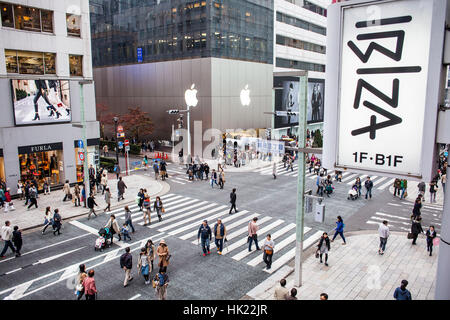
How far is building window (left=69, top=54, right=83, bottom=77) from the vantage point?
2962cm

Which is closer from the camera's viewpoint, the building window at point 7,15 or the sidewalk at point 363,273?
the sidewalk at point 363,273

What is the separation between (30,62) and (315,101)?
50.8 metres

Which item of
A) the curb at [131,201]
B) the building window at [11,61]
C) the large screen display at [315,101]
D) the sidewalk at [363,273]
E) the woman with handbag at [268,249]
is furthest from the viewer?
the large screen display at [315,101]

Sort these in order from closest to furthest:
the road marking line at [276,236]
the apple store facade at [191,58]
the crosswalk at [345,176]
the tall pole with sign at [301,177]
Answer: the tall pole with sign at [301,177] → the road marking line at [276,236] → the crosswalk at [345,176] → the apple store facade at [191,58]

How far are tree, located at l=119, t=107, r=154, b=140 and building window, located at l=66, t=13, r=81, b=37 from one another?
67.8 feet

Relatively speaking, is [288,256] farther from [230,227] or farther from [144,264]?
[144,264]

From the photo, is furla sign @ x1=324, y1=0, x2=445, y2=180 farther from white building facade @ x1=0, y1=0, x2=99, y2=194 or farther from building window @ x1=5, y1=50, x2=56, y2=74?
building window @ x1=5, y1=50, x2=56, y2=74

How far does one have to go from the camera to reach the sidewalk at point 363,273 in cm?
1202

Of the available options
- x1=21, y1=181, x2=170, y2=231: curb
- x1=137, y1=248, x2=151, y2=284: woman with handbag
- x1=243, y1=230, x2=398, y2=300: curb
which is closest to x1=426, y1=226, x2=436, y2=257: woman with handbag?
x1=243, y1=230, x2=398, y2=300: curb

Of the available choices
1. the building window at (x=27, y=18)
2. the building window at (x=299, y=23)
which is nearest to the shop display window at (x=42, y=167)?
the building window at (x=27, y=18)

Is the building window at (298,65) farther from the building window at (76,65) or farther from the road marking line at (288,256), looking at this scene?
the road marking line at (288,256)

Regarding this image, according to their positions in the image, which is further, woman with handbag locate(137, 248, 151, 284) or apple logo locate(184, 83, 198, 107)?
apple logo locate(184, 83, 198, 107)

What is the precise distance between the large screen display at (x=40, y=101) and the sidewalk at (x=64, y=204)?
6080 mm

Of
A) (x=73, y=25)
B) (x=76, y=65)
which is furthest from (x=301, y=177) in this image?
(x=73, y=25)
